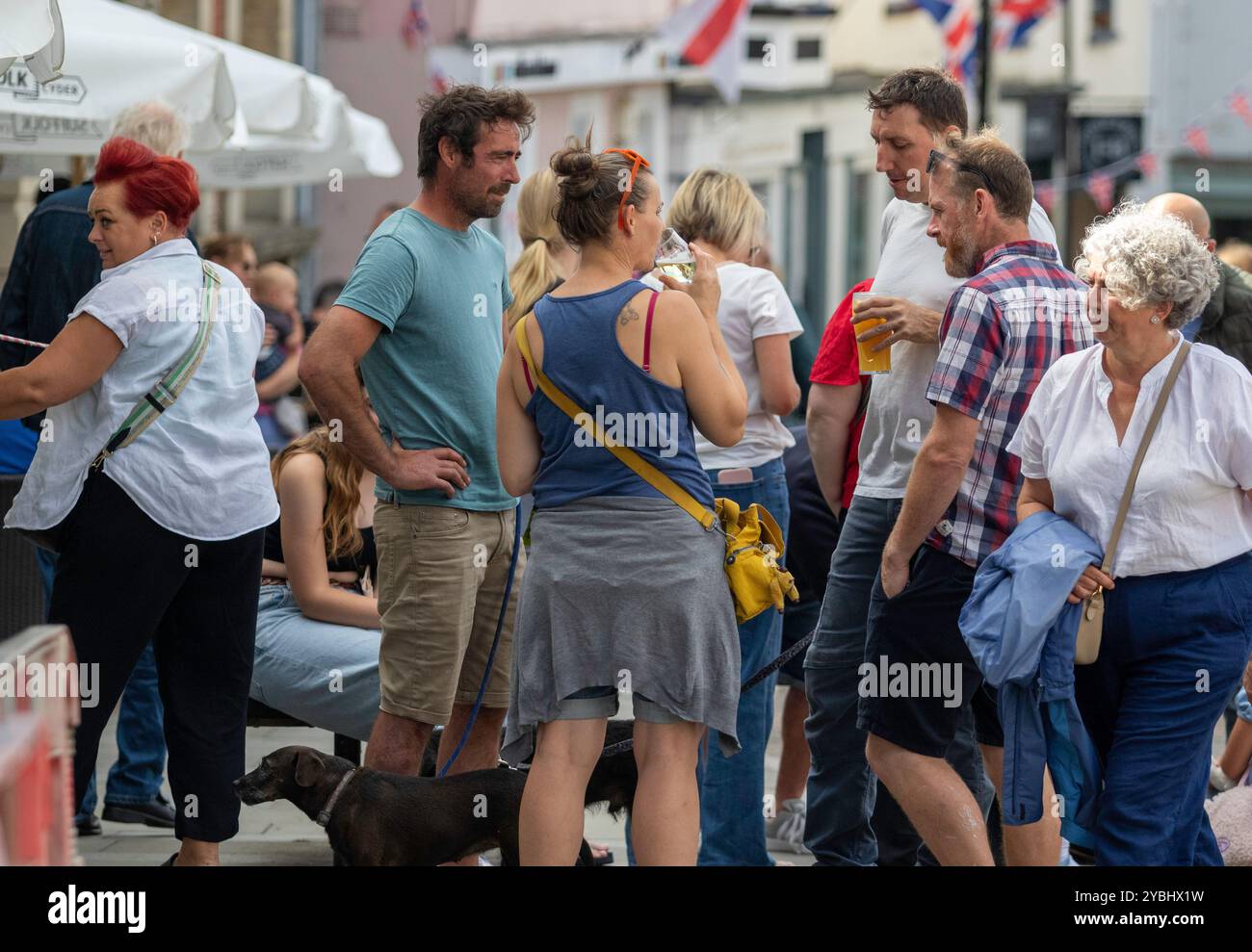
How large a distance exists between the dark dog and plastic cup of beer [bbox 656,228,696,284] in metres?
1.45

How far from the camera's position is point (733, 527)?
4477mm

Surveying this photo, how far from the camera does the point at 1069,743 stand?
4.17 metres

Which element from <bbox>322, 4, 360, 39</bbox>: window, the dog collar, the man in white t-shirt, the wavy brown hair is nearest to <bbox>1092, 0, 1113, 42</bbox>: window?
<bbox>322, 4, 360, 39</bbox>: window

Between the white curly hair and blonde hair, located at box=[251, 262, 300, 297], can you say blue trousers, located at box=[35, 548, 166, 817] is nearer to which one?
the white curly hair

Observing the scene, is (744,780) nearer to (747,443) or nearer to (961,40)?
(747,443)

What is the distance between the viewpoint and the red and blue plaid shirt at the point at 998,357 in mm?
4402

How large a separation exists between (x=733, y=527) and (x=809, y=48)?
2602 cm

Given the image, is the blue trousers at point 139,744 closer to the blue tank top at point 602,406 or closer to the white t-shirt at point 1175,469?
the blue tank top at point 602,406

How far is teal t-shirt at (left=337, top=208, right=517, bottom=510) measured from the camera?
4848 mm

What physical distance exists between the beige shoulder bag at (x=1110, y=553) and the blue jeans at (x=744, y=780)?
1.42 metres

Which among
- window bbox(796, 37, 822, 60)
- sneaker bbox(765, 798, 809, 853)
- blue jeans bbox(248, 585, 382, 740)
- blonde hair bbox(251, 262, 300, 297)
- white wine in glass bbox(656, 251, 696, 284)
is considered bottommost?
sneaker bbox(765, 798, 809, 853)

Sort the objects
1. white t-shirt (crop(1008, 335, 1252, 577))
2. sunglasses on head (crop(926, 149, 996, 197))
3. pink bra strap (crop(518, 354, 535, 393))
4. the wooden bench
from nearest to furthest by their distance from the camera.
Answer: white t-shirt (crop(1008, 335, 1252, 577)) → pink bra strap (crop(518, 354, 535, 393)) → sunglasses on head (crop(926, 149, 996, 197)) → the wooden bench

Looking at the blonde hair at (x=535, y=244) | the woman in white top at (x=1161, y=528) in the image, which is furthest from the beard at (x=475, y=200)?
the woman in white top at (x=1161, y=528)

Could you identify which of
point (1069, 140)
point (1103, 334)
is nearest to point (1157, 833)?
point (1103, 334)
